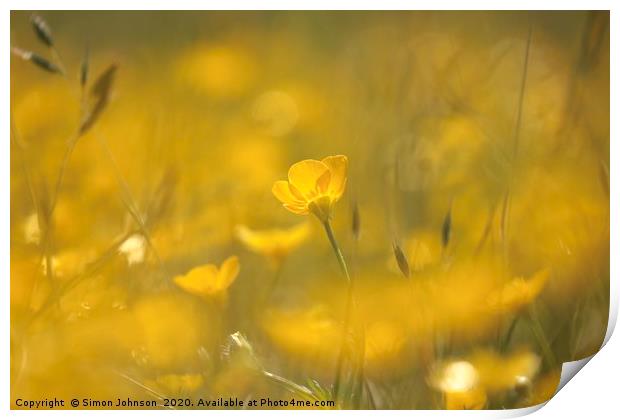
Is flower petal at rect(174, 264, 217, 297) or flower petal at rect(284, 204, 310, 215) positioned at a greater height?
flower petal at rect(284, 204, 310, 215)

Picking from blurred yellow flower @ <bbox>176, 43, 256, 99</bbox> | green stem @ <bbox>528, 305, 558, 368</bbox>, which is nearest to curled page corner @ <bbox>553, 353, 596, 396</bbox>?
green stem @ <bbox>528, 305, 558, 368</bbox>

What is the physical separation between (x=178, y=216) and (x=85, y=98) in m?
0.19

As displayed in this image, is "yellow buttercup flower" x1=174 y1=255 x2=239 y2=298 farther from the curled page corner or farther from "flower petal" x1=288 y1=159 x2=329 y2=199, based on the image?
the curled page corner

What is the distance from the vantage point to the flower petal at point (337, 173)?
3.13 feet

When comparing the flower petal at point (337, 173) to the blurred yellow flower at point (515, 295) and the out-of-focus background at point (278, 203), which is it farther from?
the blurred yellow flower at point (515, 295)

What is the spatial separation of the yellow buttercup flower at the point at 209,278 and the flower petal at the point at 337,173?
15 cm

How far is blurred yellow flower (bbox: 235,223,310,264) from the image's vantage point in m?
0.96

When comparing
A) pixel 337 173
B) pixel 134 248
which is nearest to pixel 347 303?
pixel 337 173

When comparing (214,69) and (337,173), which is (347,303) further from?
(214,69)

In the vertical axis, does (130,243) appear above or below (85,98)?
below

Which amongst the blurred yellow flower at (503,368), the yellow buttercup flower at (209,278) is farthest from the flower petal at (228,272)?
the blurred yellow flower at (503,368)
